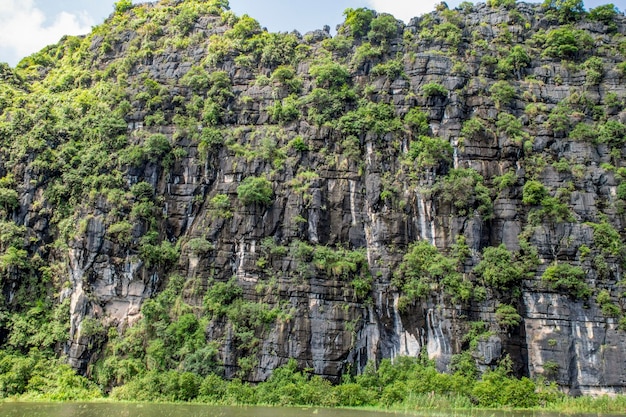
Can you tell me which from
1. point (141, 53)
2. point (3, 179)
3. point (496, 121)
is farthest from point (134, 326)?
point (496, 121)

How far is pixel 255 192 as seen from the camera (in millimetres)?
31516

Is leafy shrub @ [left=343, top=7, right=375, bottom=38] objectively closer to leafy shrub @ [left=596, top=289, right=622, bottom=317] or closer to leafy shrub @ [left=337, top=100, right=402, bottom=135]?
leafy shrub @ [left=337, top=100, right=402, bottom=135]

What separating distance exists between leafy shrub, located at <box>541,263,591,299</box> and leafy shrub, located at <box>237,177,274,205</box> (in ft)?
52.8

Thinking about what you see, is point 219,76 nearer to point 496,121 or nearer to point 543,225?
point 496,121

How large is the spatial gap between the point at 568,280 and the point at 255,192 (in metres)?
17.8

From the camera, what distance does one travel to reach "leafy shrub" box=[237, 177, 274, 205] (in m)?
31.6

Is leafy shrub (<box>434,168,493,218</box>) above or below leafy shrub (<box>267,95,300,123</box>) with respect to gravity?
below

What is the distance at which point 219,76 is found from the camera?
37375mm

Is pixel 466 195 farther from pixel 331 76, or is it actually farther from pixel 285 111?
pixel 285 111

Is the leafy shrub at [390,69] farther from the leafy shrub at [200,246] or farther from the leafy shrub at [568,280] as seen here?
the leafy shrub at [200,246]

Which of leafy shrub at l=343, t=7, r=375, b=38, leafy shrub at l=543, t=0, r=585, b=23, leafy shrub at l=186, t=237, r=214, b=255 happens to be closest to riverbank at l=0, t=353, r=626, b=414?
leafy shrub at l=186, t=237, r=214, b=255

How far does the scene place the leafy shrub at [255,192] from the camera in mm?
31594

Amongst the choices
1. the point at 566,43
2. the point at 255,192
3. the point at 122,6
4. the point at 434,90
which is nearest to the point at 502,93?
the point at 434,90

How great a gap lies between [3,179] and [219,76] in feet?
50.5
